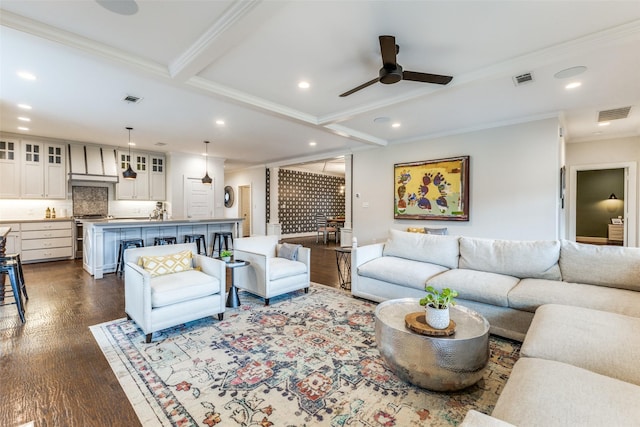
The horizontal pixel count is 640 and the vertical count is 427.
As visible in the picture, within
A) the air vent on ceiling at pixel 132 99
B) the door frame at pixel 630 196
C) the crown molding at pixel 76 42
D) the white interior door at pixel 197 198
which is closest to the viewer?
the crown molding at pixel 76 42

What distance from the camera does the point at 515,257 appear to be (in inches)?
124

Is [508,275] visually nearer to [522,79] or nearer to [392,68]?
[522,79]

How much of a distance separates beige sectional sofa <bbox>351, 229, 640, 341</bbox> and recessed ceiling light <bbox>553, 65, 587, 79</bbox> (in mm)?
1922

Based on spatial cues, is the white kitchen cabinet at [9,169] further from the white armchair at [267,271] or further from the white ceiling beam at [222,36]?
the white armchair at [267,271]

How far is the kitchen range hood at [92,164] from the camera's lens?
6.79 metres

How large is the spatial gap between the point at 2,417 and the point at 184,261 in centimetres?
186

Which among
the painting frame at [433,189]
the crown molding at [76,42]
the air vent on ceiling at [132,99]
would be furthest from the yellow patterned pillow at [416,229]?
the air vent on ceiling at [132,99]

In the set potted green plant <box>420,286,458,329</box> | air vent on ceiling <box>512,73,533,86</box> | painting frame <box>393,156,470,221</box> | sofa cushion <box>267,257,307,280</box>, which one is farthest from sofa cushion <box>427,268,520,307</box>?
painting frame <box>393,156,470,221</box>

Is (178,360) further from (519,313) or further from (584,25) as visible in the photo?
(584,25)

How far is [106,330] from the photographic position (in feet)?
9.53

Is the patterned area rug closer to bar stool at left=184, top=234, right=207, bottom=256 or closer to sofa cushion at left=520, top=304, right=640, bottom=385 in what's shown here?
Answer: sofa cushion at left=520, top=304, right=640, bottom=385

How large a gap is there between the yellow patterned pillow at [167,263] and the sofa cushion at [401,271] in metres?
Result: 2.17

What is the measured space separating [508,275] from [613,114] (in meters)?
3.86

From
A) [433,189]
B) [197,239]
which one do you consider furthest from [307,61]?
[197,239]
